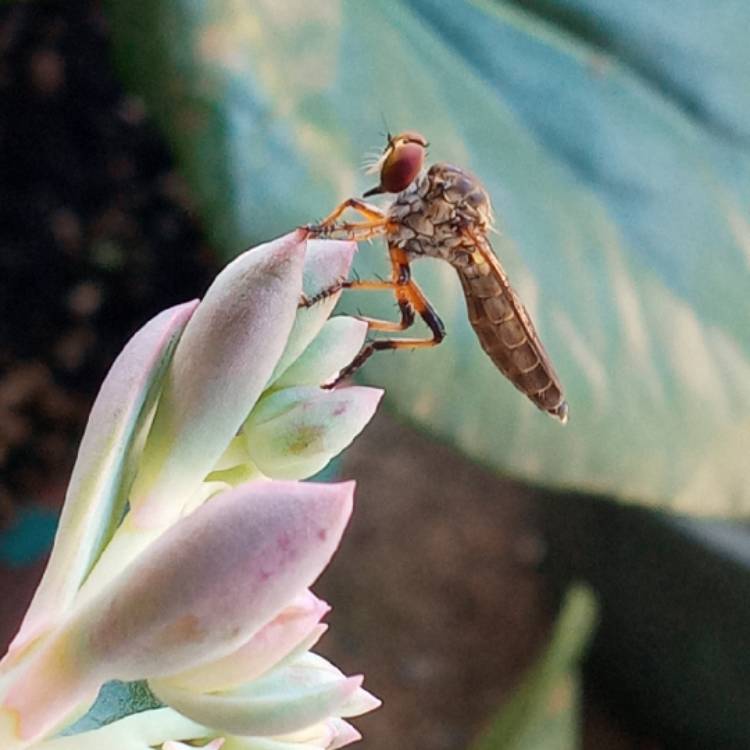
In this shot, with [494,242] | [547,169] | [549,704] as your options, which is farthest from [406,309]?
[549,704]

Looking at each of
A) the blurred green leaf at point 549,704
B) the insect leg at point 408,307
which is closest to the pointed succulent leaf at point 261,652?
the insect leg at point 408,307

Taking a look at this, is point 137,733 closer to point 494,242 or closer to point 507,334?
point 507,334

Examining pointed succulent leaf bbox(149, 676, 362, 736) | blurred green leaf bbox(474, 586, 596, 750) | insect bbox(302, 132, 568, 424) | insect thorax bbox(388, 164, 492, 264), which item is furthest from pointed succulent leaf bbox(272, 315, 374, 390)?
blurred green leaf bbox(474, 586, 596, 750)

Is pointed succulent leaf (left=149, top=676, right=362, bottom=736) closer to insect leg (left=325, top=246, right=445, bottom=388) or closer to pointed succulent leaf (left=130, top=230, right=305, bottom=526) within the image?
pointed succulent leaf (left=130, top=230, right=305, bottom=526)

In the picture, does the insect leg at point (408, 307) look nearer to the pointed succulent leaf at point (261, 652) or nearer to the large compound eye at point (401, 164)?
the large compound eye at point (401, 164)

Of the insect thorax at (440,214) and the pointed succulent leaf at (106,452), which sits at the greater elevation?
the insect thorax at (440,214)

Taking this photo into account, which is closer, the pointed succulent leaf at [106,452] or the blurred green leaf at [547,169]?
the pointed succulent leaf at [106,452]

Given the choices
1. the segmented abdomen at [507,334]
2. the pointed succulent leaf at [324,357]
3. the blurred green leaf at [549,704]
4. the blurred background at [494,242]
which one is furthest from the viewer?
the blurred green leaf at [549,704]
